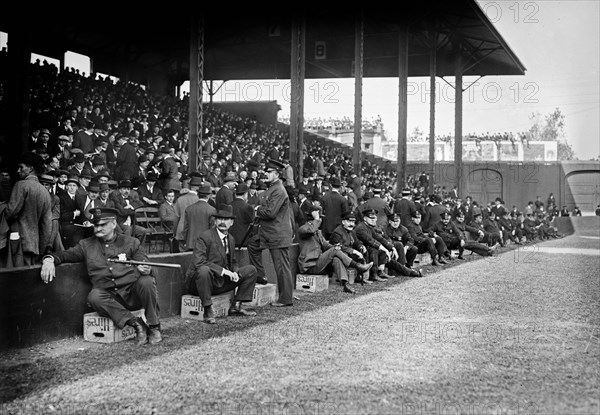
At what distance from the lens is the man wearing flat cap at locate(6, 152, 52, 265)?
7.12 m

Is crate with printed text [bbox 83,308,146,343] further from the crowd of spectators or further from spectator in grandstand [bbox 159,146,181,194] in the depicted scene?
spectator in grandstand [bbox 159,146,181,194]

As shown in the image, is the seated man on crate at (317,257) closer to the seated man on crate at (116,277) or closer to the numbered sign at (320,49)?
the seated man on crate at (116,277)

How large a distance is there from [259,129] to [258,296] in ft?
74.7

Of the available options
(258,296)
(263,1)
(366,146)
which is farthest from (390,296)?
(366,146)

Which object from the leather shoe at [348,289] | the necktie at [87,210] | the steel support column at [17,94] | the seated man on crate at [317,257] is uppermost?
the steel support column at [17,94]

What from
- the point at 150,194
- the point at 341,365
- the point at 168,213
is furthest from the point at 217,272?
the point at 150,194

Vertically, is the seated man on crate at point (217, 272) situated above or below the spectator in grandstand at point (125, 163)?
below

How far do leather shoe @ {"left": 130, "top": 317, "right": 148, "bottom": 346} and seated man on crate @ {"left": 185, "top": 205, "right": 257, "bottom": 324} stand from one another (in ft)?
3.56

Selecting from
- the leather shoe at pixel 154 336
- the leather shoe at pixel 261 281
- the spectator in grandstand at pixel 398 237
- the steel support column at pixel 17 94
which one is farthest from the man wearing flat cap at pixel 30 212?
the spectator in grandstand at pixel 398 237

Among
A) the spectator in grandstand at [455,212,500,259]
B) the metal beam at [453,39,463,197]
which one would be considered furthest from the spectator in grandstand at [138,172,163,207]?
the metal beam at [453,39,463,197]

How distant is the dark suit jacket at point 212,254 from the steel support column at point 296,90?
32.0 ft

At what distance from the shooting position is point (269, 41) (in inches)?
1086

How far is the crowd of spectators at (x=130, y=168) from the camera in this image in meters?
9.40

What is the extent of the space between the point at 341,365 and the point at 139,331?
2.23 metres
